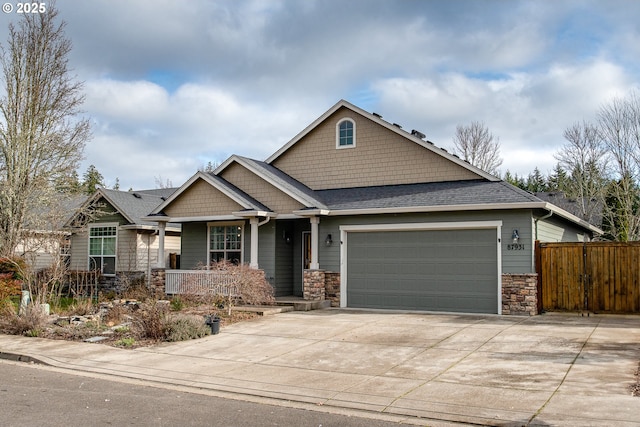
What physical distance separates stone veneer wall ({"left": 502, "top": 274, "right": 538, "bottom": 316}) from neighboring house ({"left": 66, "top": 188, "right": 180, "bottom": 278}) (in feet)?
45.8

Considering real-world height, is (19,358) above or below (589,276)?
below

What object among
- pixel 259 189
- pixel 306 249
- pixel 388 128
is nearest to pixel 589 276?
pixel 388 128

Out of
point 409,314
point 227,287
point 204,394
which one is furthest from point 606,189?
point 204,394

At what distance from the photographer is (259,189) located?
1902cm

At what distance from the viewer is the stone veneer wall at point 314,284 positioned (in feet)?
57.8

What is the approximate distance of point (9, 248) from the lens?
806 inches

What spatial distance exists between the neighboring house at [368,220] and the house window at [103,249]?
5121 mm

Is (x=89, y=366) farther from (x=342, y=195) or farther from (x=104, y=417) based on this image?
(x=342, y=195)

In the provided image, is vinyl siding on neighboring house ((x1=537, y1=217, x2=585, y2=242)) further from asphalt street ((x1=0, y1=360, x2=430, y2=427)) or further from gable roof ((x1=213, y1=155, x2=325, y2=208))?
asphalt street ((x1=0, y1=360, x2=430, y2=427))

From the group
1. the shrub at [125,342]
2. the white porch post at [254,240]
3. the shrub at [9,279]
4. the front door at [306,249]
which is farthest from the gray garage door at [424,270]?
the shrub at [9,279]

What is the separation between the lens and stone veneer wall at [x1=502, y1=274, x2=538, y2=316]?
15109 millimetres

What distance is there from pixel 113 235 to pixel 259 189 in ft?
28.6

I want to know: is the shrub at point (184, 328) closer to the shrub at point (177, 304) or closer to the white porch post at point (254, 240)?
the shrub at point (177, 304)

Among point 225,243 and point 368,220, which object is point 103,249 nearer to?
point 225,243
